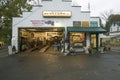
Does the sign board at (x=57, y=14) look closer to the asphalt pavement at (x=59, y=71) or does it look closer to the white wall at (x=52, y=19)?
the white wall at (x=52, y=19)

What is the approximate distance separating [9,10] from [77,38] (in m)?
18.1

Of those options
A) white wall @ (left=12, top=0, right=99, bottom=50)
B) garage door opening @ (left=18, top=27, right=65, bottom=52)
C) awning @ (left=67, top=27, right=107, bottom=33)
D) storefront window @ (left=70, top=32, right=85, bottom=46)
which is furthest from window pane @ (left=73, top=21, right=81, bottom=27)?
garage door opening @ (left=18, top=27, right=65, bottom=52)

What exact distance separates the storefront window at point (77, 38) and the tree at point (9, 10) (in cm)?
1518

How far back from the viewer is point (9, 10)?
171 feet

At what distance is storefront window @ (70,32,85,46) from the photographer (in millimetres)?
38803

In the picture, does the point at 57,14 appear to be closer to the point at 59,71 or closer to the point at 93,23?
the point at 93,23

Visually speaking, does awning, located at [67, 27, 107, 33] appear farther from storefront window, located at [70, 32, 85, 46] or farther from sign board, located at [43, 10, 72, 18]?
sign board, located at [43, 10, 72, 18]

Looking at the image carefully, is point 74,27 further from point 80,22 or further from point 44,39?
point 44,39

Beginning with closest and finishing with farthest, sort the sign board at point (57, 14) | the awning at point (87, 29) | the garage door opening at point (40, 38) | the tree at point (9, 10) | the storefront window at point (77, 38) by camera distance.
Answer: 1. the awning at point (87, 29)
2. the sign board at point (57, 14)
3. the storefront window at point (77, 38)
4. the garage door opening at point (40, 38)
5. the tree at point (9, 10)

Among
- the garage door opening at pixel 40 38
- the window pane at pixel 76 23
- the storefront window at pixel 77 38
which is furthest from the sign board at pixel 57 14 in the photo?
the garage door opening at pixel 40 38

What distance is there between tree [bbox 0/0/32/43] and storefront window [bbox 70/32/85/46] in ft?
49.8

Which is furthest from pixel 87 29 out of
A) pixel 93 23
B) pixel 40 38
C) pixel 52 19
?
pixel 40 38

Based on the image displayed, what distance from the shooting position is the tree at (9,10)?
51.9m

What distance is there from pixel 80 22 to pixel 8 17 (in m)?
18.5
